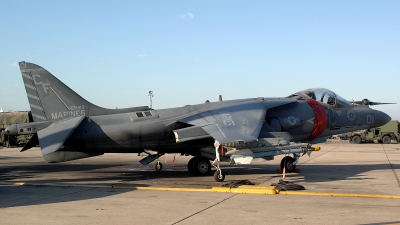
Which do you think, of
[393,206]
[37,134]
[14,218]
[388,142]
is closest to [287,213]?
[393,206]

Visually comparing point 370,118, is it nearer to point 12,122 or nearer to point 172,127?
point 172,127

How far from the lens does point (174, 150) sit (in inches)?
672

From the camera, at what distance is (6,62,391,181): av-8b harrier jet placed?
1448cm

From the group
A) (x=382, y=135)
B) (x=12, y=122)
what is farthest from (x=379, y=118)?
(x=12, y=122)

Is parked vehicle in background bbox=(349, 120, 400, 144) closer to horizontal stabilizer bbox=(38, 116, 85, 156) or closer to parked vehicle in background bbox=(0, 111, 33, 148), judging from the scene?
parked vehicle in background bbox=(0, 111, 33, 148)

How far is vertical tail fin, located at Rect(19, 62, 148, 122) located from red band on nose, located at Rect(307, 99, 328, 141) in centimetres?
933

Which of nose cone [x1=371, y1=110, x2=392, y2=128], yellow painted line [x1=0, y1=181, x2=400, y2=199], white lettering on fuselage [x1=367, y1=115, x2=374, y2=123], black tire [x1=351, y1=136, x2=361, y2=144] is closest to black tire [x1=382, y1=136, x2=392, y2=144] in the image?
black tire [x1=351, y1=136, x2=361, y2=144]

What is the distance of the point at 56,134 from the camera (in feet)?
47.0

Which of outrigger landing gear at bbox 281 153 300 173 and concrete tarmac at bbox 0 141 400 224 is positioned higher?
outrigger landing gear at bbox 281 153 300 173

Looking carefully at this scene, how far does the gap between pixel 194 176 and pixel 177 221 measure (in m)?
8.95

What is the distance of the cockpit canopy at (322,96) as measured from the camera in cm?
1902

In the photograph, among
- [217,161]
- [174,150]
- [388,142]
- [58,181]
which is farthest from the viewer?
[388,142]

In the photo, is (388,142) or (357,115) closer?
(357,115)

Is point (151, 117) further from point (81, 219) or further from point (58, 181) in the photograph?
point (81, 219)
